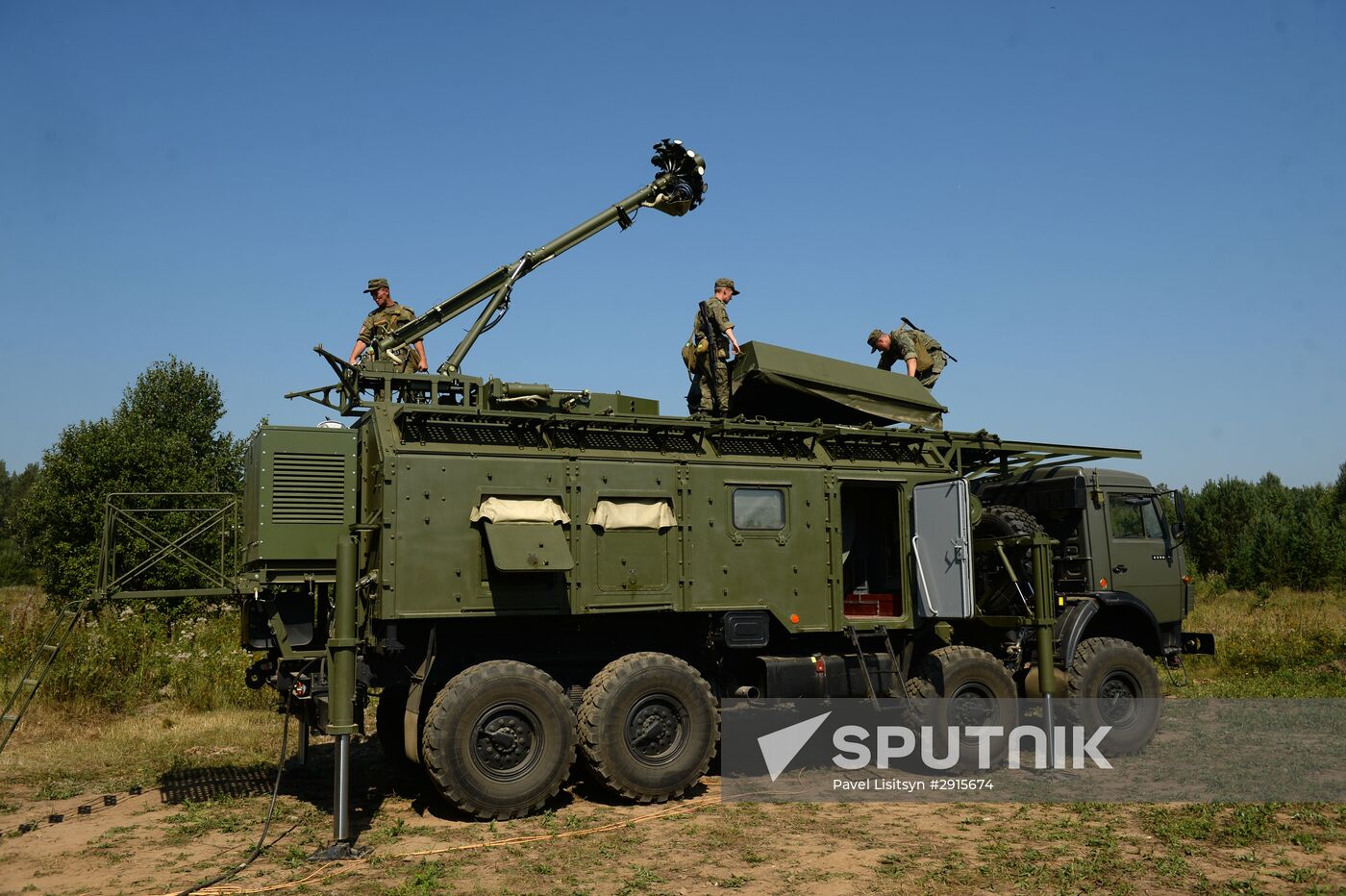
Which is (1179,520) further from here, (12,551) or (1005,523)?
(12,551)

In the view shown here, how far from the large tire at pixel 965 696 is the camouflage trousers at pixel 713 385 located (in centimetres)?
349

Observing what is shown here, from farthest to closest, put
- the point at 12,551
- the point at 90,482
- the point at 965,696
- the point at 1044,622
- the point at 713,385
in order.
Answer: the point at 12,551
the point at 90,482
the point at 713,385
the point at 965,696
the point at 1044,622

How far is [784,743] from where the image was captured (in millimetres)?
10016

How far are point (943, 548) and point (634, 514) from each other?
3.28m

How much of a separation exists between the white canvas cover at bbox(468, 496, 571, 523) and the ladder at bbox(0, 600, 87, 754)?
3762 mm

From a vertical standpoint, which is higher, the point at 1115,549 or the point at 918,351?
the point at 918,351

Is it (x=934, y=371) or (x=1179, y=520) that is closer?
(x=1179, y=520)

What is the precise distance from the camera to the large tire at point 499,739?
8.12 meters

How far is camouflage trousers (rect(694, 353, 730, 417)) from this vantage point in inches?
443

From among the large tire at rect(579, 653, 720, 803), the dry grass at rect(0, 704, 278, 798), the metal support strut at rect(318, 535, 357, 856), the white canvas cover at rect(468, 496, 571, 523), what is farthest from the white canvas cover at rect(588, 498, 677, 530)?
the dry grass at rect(0, 704, 278, 798)

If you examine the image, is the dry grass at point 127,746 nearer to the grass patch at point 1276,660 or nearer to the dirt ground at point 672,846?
the dirt ground at point 672,846

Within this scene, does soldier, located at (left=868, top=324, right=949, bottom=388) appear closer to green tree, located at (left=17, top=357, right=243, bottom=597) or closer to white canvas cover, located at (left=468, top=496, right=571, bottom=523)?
white canvas cover, located at (left=468, top=496, right=571, bottom=523)

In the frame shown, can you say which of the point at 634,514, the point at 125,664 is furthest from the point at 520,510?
the point at 125,664

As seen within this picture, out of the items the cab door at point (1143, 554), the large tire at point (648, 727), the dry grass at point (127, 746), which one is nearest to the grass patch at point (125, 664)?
the dry grass at point (127, 746)
